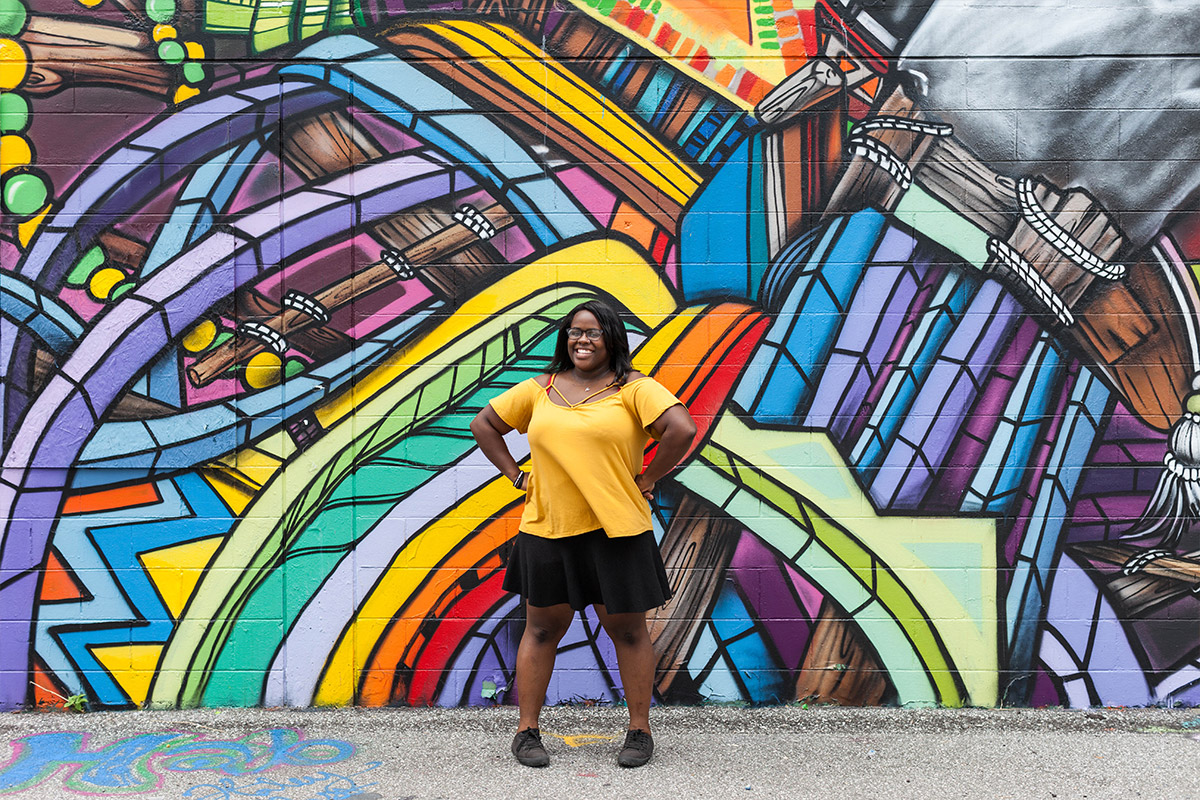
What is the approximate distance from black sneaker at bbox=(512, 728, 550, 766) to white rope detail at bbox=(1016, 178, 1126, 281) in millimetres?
3118

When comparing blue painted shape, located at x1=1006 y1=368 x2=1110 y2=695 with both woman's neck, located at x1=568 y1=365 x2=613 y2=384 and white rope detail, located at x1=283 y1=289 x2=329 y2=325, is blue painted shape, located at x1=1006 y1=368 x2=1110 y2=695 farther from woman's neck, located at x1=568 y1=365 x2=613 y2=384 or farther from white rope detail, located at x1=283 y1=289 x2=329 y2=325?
white rope detail, located at x1=283 y1=289 x2=329 y2=325

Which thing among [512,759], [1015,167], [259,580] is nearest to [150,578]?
[259,580]

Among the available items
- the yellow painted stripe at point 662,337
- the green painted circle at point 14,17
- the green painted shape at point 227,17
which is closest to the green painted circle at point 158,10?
the green painted shape at point 227,17

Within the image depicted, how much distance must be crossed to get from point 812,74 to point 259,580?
134 inches

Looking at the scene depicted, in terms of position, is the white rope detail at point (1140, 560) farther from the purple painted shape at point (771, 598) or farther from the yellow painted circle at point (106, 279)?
the yellow painted circle at point (106, 279)

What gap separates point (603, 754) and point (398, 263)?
7.54 ft

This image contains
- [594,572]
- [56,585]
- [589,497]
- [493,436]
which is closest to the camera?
[589,497]

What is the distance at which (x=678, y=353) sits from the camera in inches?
168

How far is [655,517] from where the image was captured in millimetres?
4266

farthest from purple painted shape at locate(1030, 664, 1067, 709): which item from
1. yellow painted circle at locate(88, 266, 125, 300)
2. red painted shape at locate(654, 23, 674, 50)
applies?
yellow painted circle at locate(88, 266, 125, 300)

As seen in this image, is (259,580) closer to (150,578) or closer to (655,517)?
(150,578)

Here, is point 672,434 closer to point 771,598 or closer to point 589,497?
point 589,497

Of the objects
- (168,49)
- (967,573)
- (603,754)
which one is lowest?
(603,754)

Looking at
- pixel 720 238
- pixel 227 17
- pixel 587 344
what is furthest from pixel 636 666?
pixel 227 17
